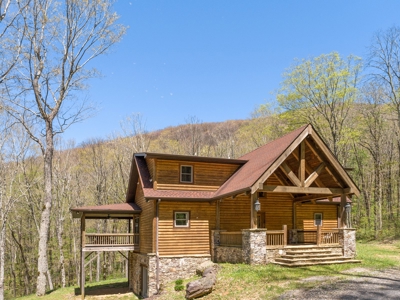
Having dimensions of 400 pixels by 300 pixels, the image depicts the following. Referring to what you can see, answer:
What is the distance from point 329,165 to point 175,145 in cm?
2760

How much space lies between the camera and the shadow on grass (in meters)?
20.8

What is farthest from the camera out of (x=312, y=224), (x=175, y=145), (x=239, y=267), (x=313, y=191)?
(x=175, y=145)

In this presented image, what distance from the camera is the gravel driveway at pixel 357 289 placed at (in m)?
10.5

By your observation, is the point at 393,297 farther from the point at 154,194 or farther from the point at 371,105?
the point at 371,105

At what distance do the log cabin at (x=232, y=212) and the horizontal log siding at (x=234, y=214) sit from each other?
53mm

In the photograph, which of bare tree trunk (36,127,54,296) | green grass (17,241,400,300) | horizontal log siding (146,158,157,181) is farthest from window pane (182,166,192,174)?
bare tree trunk (36,127,54,296)

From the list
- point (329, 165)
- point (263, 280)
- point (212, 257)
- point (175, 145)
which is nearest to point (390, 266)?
point (329, 165)

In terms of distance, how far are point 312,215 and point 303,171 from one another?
19.4 feet

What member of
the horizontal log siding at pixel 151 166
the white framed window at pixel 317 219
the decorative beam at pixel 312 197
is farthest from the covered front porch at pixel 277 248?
the horizontal log siding at pixel 151 166

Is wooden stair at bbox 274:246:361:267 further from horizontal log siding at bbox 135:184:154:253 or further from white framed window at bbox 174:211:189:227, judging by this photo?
horizontal log siding at bbox 135:184:154:253

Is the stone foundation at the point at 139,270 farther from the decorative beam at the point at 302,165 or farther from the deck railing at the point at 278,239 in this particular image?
the decorative beam at the point at 302,165

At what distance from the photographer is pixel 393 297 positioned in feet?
33.2

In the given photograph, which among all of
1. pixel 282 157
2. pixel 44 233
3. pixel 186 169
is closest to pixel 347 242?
pixel 282 157

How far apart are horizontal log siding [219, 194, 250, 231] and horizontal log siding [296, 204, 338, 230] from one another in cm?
361
